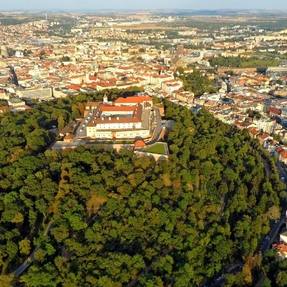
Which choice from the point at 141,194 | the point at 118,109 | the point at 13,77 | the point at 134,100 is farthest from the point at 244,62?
the point at 141,194

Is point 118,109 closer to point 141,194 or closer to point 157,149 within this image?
point 157,149

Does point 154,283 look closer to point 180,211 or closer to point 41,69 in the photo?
point 180,211

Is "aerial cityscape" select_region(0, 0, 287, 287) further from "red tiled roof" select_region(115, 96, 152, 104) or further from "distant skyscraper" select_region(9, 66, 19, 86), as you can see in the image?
"distant skyscraper" select_region(9, 66, 19, 86)

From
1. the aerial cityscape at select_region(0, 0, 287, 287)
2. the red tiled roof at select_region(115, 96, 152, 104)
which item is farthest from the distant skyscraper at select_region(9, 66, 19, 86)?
the red tiled roof at select_region(115, 96, 152, 104)

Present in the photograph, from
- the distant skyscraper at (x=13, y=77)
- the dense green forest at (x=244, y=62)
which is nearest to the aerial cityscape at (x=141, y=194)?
the distant skyscraper at (x=13, y=77)

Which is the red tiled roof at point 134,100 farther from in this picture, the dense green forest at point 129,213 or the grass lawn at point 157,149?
the grass lawn at point 157,149
